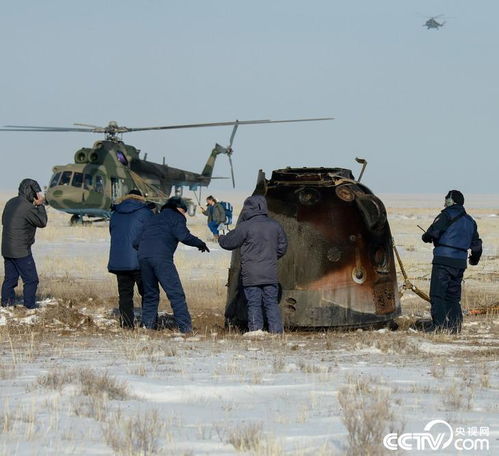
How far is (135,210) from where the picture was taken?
11.9 m

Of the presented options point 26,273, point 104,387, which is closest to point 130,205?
point 26,273

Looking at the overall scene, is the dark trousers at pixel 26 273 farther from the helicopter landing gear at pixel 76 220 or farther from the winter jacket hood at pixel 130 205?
the helicopter landing gear at pixel 76 220

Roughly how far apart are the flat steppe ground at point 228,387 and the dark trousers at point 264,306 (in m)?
0.20

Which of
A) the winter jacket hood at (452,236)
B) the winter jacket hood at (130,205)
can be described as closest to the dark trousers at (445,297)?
the winter jacket hood at (452,236)

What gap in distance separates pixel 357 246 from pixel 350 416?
578 cm

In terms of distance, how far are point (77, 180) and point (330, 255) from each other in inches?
1001

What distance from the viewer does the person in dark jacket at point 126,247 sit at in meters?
11.7

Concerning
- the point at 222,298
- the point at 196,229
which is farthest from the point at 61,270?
the point at 196,229

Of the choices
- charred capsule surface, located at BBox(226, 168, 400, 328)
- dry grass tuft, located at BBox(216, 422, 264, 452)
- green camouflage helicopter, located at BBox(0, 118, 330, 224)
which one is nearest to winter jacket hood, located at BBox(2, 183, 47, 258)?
charred capsule surface, located at BBox(226, 168, 400, 328)

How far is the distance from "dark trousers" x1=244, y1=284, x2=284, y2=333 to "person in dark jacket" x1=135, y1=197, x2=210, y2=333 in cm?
77

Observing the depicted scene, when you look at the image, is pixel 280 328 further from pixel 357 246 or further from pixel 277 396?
pixel 277 396

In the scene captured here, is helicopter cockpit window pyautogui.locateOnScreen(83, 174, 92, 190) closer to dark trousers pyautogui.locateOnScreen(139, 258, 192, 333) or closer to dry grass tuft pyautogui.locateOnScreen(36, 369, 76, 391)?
dark trousers pyautogui.locateOnScreen(139, 258, 192, 333)

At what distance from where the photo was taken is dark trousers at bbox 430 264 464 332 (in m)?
11.4

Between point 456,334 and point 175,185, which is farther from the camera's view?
point 175,185
